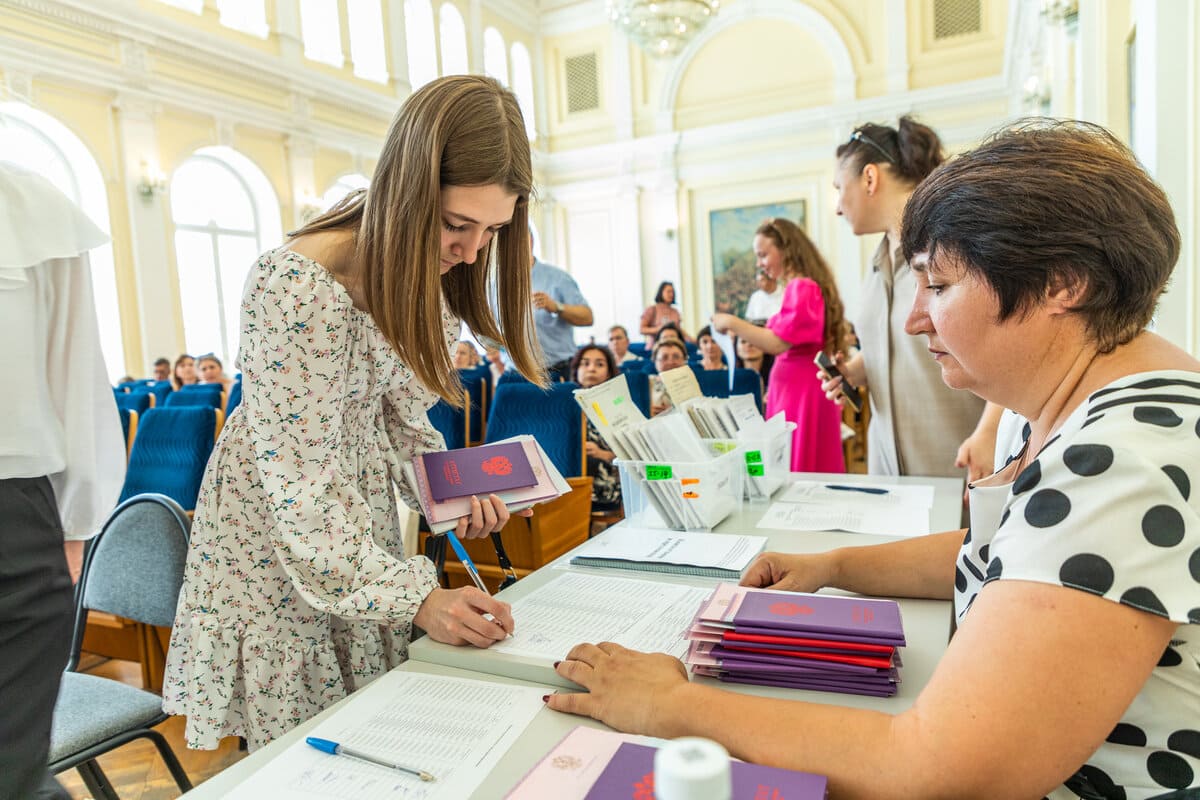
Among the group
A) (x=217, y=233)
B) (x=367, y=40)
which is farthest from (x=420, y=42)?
(x=217, y=233)

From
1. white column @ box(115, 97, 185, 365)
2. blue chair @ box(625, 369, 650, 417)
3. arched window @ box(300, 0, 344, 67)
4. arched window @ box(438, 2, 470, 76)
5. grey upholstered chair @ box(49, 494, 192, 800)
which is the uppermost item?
arched window @ box(438, 2, 470, 76)

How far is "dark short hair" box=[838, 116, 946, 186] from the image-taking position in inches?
79.6

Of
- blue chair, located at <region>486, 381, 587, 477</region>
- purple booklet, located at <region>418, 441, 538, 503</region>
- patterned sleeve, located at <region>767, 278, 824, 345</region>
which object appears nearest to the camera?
purple booklet, located at <region>418, 441, 538, 503</region>

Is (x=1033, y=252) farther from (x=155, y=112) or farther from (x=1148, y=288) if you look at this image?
(x=155, y=112)

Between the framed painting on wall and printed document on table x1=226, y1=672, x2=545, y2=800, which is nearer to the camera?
printed document on table x1=226, y1=672, x2=545, y2=800

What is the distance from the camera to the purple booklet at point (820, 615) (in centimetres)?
88

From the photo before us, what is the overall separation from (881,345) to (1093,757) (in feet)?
4.92

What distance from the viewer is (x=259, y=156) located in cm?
836

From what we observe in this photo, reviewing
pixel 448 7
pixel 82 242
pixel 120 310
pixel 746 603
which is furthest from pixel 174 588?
pixel 448 7

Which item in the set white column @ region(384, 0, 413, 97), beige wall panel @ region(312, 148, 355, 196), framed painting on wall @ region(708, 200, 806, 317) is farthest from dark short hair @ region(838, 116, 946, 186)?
framed painting on wall @ region(708, 200, 806, 317)

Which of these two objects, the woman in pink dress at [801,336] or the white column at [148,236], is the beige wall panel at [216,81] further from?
the woman in pink dress at [801,336]

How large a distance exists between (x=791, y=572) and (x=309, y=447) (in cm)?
70

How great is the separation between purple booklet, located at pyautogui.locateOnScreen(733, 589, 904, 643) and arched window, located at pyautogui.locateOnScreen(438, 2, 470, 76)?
11240mm

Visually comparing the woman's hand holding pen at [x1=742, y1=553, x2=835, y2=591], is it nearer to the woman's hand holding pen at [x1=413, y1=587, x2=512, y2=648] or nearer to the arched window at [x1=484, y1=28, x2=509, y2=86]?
the woman's hand holding pen at [x1=413, y1=587, x2=512, y2=648]
